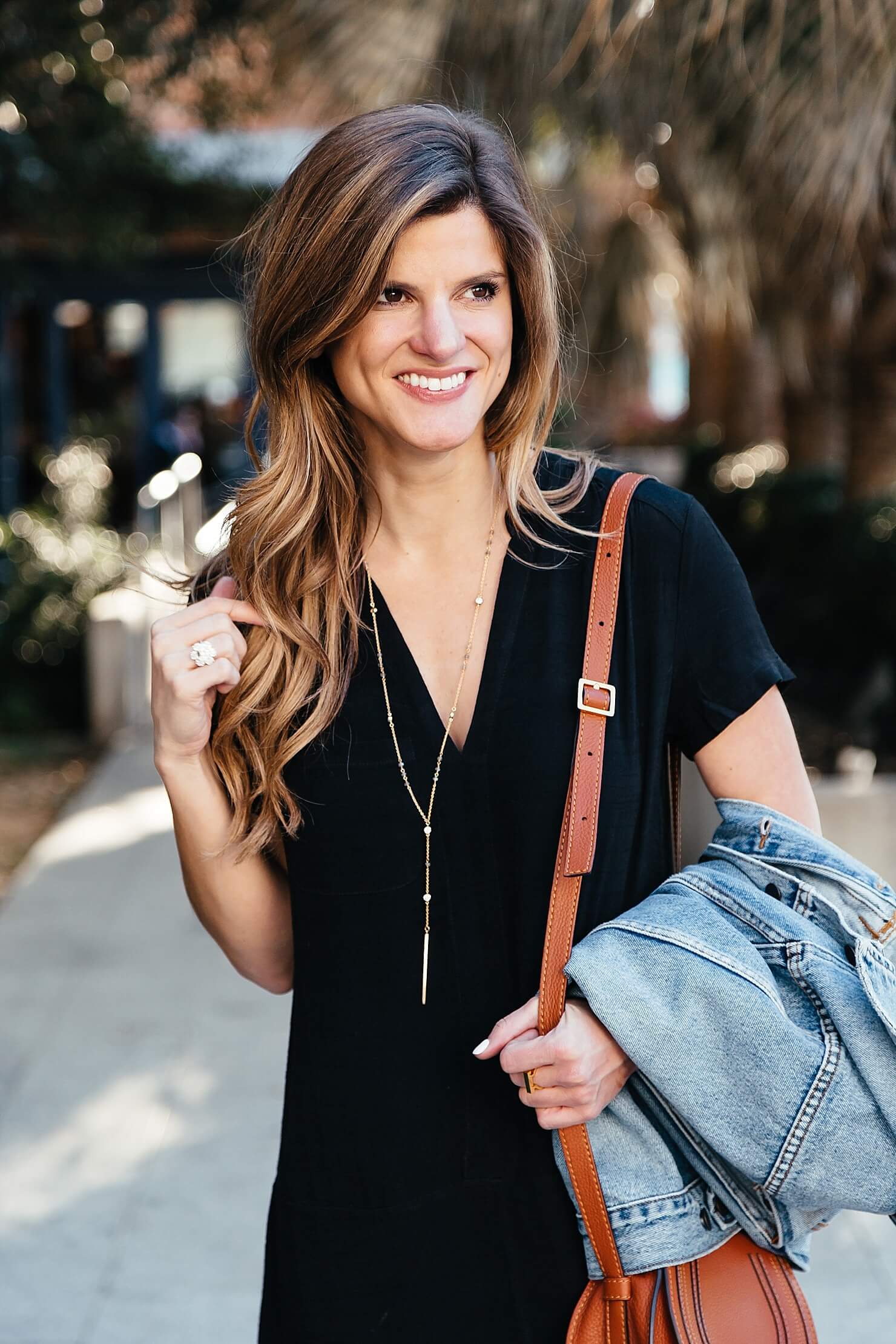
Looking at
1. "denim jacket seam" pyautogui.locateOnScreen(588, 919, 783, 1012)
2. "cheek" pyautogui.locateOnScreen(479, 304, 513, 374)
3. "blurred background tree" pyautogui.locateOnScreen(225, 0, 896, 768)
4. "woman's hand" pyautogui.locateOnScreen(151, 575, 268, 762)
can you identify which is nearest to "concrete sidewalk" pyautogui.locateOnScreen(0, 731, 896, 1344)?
"woman's hand" pyautogui.locateOnScreen(151, 575, 268, 762)

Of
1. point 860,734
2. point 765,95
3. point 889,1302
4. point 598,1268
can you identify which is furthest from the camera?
point 860,734

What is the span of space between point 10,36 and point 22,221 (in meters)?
1.95

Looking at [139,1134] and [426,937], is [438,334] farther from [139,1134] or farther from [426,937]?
[139,1134]

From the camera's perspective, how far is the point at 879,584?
7.11 metres

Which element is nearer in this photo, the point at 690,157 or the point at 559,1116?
the point at 559,1116

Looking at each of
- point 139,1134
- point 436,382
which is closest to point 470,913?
point 436,382

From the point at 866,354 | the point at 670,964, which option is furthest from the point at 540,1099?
the point at 866,354

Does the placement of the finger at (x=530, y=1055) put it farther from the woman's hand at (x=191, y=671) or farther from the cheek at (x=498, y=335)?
the cheek at (x=498, y=335)

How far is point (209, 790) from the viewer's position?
1.71 m

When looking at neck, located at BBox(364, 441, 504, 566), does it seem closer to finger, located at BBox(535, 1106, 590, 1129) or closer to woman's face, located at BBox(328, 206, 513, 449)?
woman's face, located at BBox(328, 206, 513, 449)

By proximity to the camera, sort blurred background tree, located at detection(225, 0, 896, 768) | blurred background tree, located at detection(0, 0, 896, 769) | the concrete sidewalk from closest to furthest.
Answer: the concrete sidewalk < blurred background tree, located at detection(225, 0, 896, 768) < blurred background tree, located at detection(0, 0, 896, 769)

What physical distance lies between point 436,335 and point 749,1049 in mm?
825

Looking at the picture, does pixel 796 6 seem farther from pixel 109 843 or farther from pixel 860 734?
pixel 109 843

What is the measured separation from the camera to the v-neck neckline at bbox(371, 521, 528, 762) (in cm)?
160
